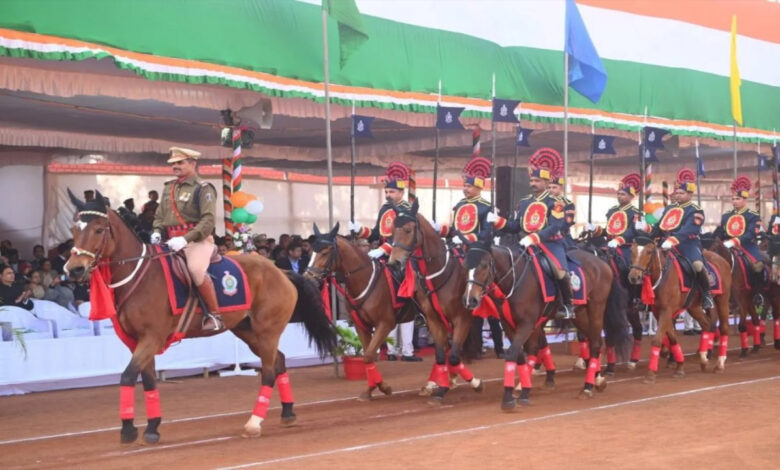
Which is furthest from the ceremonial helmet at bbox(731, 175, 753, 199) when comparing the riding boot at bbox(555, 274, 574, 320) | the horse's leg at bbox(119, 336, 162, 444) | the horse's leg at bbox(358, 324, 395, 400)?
the horse's leg at bbox(119, 336, 162, 444)

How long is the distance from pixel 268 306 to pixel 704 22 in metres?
17.4

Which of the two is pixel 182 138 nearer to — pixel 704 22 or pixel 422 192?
pixel 422 192

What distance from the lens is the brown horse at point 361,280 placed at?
Answer: 1384cm

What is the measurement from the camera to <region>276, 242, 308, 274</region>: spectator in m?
18.3

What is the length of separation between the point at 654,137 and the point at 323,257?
381 inches

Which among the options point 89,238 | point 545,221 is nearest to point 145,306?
point 89,238

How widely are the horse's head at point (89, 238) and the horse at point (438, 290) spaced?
3.86 metres

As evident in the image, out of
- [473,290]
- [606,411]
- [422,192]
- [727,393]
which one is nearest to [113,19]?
[473,290]

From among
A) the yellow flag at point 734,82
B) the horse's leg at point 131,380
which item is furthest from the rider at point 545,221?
the yellow flag at point 734,82

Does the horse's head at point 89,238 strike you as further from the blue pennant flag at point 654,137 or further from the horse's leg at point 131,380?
the blue pennant flag at point 654,137

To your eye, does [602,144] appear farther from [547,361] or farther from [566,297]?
[566,297]

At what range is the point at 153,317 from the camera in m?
10.1

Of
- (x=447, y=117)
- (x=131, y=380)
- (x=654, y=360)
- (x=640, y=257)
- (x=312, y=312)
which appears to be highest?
(x=447, y=117)

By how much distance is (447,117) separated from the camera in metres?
17.4
